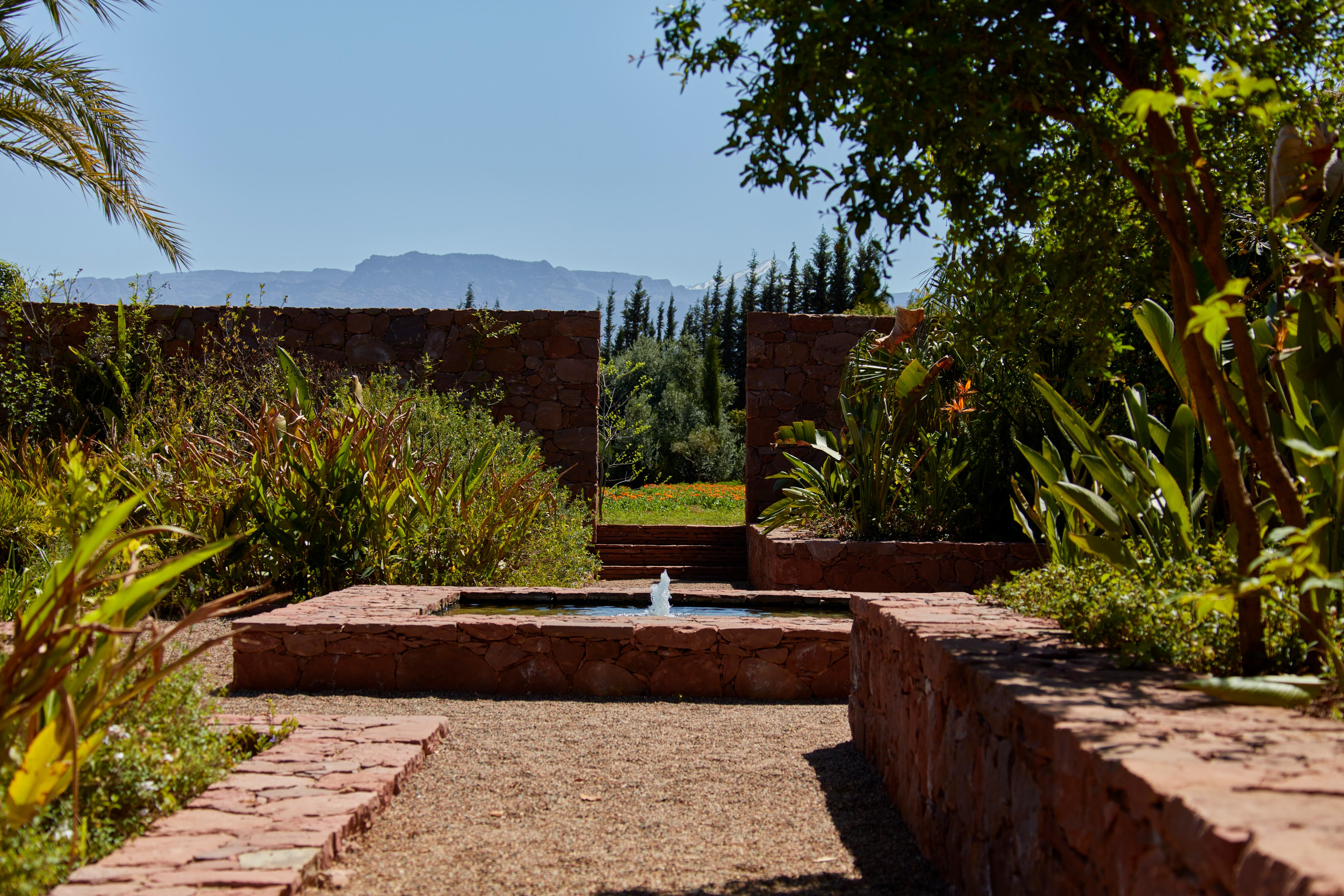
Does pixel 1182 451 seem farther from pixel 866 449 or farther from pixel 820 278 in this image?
pixel 820 278

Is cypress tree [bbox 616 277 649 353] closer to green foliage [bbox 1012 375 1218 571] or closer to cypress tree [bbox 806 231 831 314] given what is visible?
cypress tree [bbox 806 231 831 314]

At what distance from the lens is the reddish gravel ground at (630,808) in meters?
2.84

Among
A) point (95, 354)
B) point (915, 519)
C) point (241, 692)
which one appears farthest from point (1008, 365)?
point (95, 354)

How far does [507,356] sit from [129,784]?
348 inches

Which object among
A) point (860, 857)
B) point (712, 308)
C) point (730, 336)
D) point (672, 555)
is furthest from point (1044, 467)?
point (712, 308)

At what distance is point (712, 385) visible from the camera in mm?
26953

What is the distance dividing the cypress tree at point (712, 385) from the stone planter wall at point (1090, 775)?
2260 centimetres

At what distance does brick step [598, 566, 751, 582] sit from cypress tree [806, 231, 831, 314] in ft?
76.4

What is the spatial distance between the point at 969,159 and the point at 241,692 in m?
4.24

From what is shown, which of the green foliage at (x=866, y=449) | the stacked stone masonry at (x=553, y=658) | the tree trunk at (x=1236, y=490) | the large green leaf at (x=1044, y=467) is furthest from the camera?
the green foliage at (x=866, y=449)

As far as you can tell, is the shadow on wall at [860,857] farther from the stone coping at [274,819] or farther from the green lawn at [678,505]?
the green lawn at [678,505]

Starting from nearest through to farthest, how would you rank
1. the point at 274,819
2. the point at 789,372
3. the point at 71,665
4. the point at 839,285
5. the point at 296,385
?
the point at 71,665
the point at 274,819
the point at 296,385
the point at 789,372
the point at 839,285

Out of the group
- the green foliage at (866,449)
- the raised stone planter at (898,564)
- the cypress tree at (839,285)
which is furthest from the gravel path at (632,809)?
the cypress tree at (839,285)

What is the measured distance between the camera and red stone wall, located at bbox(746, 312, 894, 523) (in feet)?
37.6
